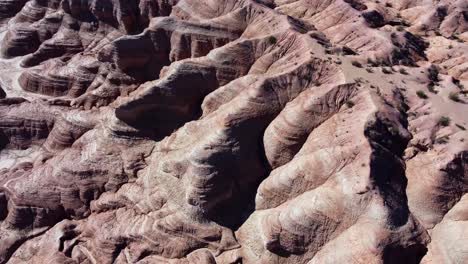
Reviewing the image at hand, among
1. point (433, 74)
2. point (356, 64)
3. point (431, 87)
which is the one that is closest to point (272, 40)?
point (356, 64)

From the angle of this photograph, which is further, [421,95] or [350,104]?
[421,95]

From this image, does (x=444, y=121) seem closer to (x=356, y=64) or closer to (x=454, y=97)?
(x=454, y=97)

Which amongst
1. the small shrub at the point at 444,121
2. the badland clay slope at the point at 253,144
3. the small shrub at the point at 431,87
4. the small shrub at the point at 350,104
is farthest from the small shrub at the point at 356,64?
the small shrub at the point at 444,121

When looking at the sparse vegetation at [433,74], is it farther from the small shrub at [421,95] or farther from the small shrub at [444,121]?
the small shrub at [444,121]

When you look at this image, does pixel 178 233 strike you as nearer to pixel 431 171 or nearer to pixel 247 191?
pixel 247 191

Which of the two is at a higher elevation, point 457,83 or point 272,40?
point 272,40

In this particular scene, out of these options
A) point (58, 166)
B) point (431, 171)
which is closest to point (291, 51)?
point (431, 171)

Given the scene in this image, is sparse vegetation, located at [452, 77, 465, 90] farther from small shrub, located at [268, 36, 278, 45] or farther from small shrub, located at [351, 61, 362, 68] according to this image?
small shrub, located at [268, 36, 278, 45]

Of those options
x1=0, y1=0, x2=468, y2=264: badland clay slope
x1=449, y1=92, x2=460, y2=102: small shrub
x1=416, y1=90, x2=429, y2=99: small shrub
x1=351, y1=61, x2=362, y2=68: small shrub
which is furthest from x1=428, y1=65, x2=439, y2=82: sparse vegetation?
x1=351, y1=61, x2=362, y2=68: small shrub
